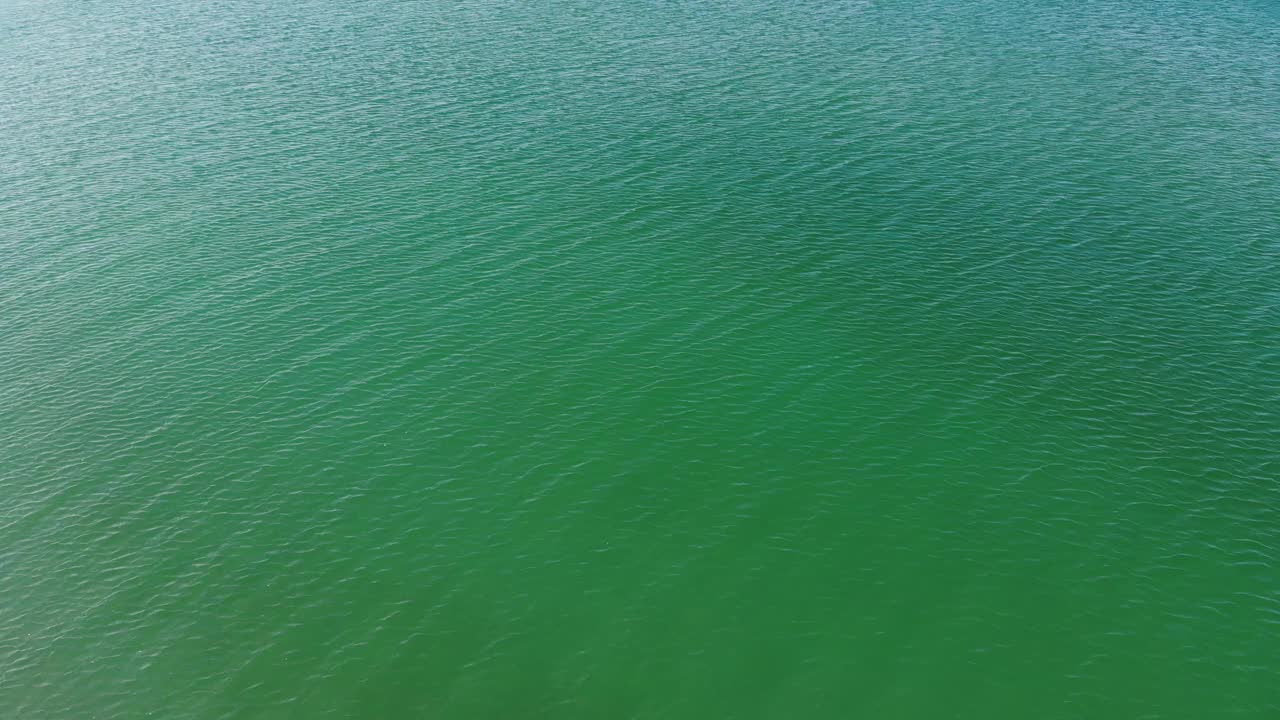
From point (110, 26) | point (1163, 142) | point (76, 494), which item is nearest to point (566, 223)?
point (76, 494)

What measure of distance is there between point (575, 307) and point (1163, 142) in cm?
7891

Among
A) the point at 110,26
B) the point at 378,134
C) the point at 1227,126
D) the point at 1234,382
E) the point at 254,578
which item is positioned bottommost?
the point at 1234,382

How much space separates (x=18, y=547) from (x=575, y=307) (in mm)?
46470

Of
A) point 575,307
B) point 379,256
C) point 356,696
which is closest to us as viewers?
point 356,696

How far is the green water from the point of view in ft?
187

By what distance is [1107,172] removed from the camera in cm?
11344

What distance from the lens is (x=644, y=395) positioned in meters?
78.9

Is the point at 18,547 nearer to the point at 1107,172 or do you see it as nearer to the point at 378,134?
the point at 378,134

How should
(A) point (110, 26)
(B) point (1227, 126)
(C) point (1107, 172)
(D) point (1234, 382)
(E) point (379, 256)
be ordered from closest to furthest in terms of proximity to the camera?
1. (D) point (1234, 382)
2. (E) point (379, 256)
3. (C) point (1107, 172)
4. (B) point (1227, 126)
5. (A) point (110, 26)

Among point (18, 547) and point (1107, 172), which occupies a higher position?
point (18, 547)

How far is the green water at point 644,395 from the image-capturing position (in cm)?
5706

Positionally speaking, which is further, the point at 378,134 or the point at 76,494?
the point at 378,134

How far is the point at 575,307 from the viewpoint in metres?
90.5

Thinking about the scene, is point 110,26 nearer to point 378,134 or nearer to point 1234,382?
point 378,134
